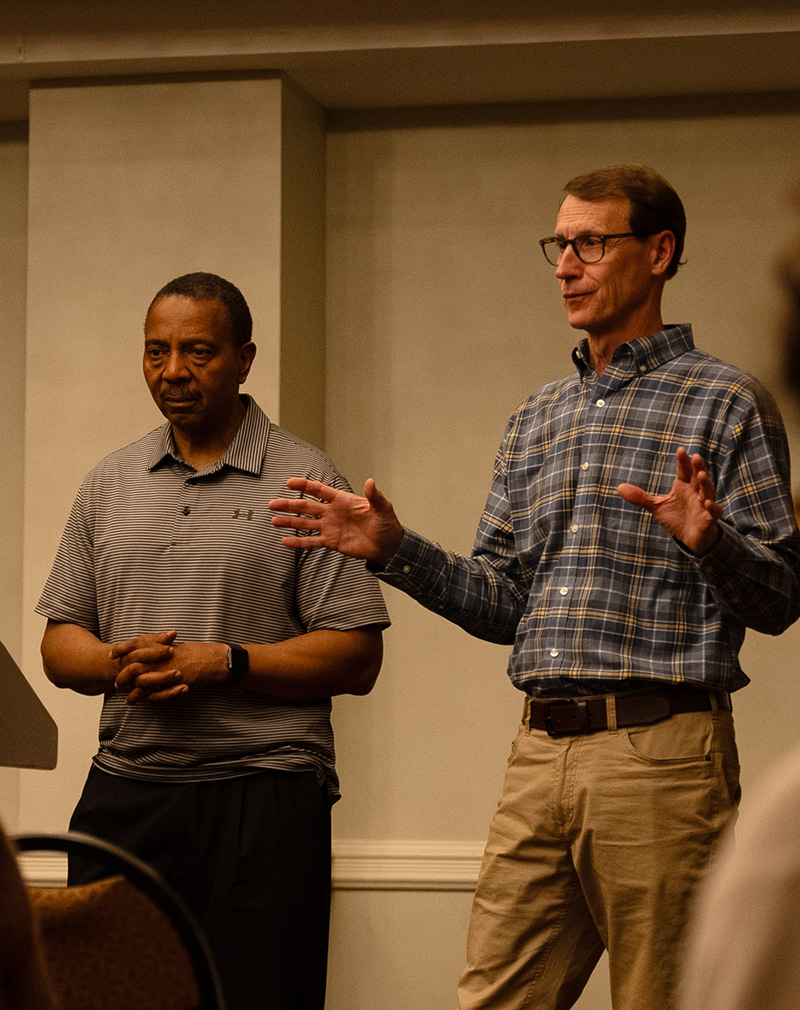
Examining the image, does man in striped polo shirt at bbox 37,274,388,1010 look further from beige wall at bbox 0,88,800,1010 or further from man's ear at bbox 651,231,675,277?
beige wall at bbox 0,88,800,1010

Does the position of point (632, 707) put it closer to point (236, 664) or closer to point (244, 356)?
point (236, 664)

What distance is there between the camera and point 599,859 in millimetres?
2137

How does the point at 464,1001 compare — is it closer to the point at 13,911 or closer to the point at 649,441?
the point at 649,441

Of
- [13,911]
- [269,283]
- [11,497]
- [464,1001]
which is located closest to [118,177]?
[269,283]

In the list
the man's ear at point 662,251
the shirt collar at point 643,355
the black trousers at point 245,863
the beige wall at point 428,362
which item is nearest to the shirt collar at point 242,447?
the black trousers at point 245,863

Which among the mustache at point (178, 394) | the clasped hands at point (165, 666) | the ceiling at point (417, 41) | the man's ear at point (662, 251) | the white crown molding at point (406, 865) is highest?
the ceiling at point (417, 41)

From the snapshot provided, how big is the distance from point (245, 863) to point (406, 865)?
1746 millimetres

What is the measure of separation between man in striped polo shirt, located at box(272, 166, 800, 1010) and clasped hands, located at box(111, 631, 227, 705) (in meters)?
0.27

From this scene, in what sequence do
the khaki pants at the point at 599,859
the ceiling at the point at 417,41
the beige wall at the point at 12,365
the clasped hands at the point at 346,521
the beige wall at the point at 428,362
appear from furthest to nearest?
the beige wall at the point at 12,365
the beige wall at the point at 428,362
the ceiling at the point at 417,41
the clasped hands at the point at 346,521
the khaki pants at the point at 599,859

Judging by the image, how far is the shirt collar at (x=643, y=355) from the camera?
2314mm

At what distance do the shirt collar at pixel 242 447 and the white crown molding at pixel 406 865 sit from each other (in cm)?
181

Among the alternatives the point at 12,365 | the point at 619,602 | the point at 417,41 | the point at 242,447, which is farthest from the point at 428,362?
the point at 619,602

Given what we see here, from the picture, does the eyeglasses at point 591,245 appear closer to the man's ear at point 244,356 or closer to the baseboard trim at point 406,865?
the man's ear at point 244,356

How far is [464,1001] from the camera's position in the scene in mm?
2240
